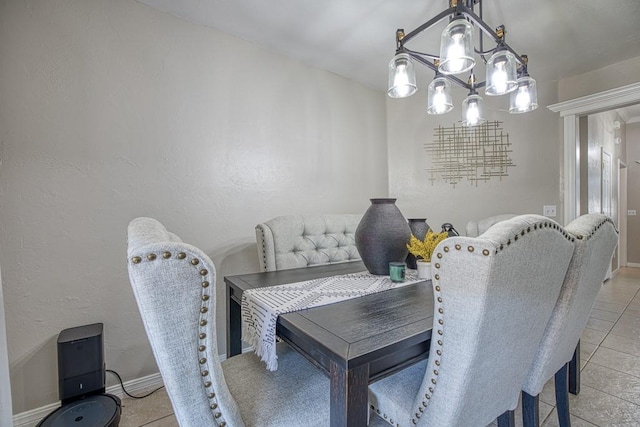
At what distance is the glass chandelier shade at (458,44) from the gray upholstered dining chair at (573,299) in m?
0.82

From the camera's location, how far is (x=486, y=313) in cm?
71

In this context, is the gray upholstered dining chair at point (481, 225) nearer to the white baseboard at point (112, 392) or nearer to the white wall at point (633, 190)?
the white baseboard at point (112, 392)

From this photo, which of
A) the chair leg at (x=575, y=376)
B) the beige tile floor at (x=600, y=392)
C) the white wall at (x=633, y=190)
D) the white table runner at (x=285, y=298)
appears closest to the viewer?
the white table runner at (x=285, y=298)

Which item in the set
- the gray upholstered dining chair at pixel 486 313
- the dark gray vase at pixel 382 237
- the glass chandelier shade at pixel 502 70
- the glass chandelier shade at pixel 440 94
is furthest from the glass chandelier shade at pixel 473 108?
the gray upholstered dining chair at pixel 486 313

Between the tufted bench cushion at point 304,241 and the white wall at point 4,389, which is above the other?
the tufted bench cushion at point 304,241

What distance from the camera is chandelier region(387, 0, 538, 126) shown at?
1.27 meters

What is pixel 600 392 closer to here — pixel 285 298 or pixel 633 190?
pixel 285 298

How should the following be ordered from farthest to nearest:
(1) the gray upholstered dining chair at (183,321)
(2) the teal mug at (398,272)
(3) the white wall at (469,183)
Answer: (3) the white wall at (469,183) < (2) the teal mug at (398,272) < (1) the gray upholstered dining chair at (183,321)

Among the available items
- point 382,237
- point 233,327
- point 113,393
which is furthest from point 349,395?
point 113,393

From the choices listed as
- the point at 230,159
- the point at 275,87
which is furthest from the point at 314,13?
the point at 230,159

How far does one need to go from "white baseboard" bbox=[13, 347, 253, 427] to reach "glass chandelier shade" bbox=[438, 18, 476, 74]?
2451mm

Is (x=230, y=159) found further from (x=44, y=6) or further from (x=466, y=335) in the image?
(x=466, y=335)

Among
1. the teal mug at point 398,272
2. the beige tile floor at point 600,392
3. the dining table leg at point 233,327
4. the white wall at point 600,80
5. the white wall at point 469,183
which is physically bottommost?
the beige tile floor at point 600,392

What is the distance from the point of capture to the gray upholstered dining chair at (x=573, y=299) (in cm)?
103
